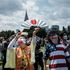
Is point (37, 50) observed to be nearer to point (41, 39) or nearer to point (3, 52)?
point (3, 52)

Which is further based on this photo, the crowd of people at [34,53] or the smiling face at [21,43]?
the smiling face at [21,43]

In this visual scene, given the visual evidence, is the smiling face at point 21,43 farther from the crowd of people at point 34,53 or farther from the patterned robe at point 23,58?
the patterned robe at point 23,58

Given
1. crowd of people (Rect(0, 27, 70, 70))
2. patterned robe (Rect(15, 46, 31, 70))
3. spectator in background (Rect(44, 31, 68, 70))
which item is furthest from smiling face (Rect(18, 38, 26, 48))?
spectator in background (Rect(44, 31, 68, 70))

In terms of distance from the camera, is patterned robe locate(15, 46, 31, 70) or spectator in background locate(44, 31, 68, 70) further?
patterned robe locate(15, 46, 31, 70)

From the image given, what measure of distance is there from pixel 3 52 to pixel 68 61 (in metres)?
5.18

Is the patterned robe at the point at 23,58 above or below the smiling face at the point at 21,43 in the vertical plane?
below

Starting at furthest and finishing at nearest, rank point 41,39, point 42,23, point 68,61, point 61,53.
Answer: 1. point 41,39
2. point 42,23
3. point 68,61
4. point 61,53

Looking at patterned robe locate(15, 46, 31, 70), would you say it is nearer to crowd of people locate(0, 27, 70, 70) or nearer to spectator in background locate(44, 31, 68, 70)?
crowd of people locate(0, 27, 70, 70)

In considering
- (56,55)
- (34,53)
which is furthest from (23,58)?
(56,55)

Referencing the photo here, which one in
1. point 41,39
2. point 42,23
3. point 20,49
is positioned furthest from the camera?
point 41,39

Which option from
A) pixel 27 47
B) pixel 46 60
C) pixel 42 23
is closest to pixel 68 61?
pixel 46 60

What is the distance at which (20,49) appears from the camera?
11.4 m

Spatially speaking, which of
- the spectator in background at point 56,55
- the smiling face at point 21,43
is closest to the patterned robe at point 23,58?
the smiling face at point 21,43

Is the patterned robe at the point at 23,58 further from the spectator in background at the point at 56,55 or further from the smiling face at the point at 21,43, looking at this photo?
the spectator in background at the point at 56,55
